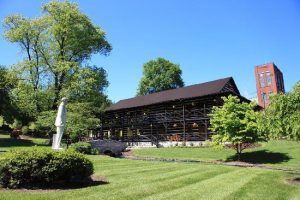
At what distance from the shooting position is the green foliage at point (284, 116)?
1615 cm

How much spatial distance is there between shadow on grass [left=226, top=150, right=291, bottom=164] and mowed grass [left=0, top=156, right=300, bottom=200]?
935 cm

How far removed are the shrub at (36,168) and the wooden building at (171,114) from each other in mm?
26719

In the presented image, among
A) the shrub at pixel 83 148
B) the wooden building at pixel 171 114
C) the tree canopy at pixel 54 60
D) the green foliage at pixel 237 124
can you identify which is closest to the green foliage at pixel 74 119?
the tree canopy at pixel 54 60

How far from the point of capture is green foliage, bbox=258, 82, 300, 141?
53.0ft

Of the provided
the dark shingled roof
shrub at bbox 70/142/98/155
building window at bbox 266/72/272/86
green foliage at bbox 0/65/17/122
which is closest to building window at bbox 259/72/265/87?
building window at bbox 266/72/272/86

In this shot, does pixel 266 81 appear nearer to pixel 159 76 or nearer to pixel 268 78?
pixel 268 78

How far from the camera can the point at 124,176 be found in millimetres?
14422

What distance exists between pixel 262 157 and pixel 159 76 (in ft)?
144

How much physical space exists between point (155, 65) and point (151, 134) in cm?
2838

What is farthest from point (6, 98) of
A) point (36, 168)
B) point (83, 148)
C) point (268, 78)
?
point (268, 78)

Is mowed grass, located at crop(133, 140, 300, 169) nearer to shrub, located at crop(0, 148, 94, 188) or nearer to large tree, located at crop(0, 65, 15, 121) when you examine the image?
large tree, located at crop(0, 65, 15, 121)

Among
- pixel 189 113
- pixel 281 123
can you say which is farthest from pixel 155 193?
pixel 189 113

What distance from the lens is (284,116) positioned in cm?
1667

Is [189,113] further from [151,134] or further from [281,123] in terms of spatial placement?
[281,123]
